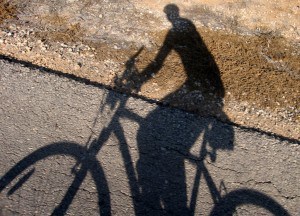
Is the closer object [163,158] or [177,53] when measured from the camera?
[163,158]

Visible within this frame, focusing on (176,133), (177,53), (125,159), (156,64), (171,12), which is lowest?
(125,159)

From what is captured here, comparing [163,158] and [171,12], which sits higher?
[171,12]

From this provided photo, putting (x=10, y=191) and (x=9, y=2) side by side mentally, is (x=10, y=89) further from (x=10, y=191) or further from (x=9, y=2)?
(x=9, y=2)

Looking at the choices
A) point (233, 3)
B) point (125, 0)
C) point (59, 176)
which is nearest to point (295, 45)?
point (233, 3)

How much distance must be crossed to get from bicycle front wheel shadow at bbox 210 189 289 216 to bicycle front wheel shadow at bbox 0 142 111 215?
1606mm

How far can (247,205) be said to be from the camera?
212 inches

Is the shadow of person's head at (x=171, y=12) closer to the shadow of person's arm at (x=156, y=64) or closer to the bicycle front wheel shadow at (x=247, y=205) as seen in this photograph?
the shadow of person's arm at (x=156, y=64)

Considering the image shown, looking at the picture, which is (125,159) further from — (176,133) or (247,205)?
(247,205)

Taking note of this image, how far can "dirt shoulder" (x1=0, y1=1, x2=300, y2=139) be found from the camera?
22.8ft

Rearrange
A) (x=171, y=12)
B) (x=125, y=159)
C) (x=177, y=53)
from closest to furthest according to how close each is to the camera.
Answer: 1. (x=125, y=159)
2. (x=177, y=53)
3. (x=171, y=12)

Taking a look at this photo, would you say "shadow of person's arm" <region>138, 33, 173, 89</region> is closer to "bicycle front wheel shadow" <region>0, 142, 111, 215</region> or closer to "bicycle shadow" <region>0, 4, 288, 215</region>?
"bicycle shadow" <region>0, 4, 288, 215</region>

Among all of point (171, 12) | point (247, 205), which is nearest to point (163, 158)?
point (247, 205)

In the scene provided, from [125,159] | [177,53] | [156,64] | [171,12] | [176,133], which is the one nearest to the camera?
[125,159]

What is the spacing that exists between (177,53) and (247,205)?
141 inches
